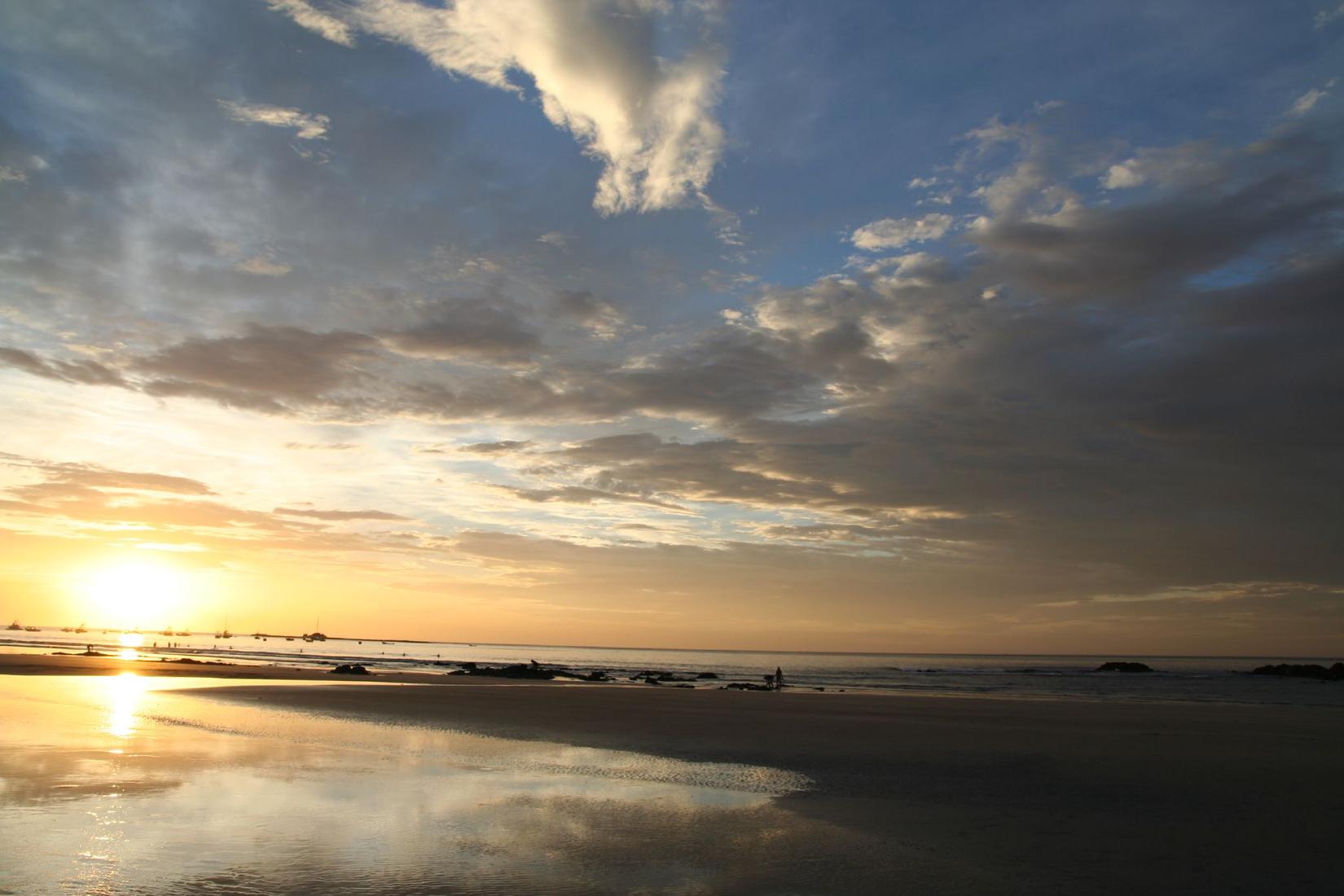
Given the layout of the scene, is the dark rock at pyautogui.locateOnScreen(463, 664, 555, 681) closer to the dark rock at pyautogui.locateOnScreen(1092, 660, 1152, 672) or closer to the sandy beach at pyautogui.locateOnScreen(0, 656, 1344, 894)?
the sandy beach at pyautogui.locateOnScreen(0, 656, 1344, 894)

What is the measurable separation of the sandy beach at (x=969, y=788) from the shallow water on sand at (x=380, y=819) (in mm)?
159

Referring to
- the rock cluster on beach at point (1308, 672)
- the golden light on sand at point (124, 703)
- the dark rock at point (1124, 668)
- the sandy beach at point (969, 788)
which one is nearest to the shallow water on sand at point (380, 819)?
the sandy beach at point (969, 788)

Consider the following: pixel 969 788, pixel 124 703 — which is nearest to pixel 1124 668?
pixel 969 788

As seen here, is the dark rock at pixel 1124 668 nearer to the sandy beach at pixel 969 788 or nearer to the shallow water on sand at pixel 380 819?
the sandy beach at pixel 969 788

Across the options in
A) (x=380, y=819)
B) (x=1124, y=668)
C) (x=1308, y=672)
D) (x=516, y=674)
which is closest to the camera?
(x=380, y=819)

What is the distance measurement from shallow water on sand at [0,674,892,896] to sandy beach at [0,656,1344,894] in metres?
0.16

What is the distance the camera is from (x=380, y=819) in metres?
11.3

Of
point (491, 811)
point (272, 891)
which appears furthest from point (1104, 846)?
point (272, 891)

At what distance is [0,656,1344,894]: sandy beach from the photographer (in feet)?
31.9

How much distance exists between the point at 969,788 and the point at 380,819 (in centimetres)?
1051

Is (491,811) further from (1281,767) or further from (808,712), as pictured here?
(808,712)

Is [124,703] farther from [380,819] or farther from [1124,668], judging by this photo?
[1124,668]

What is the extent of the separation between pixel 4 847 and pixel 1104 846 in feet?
44.3

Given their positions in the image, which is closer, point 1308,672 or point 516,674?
point 516,674
